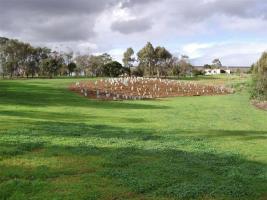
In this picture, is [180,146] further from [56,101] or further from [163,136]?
[56,101]

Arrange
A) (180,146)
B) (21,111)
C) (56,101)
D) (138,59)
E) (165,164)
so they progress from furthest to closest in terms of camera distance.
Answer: (138,59), (56,101), (21,111), (180,146), (165,164)

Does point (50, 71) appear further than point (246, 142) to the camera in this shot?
Yes

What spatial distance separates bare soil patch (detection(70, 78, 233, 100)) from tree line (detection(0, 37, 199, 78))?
1980 inches

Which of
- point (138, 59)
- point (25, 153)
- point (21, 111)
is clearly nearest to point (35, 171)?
point (25, 153)

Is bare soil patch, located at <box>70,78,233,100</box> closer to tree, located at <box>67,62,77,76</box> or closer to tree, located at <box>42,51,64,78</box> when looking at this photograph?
tree, located at <box>42,51,64,78</box>

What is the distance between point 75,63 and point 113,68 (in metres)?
19.8

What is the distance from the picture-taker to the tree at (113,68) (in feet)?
391

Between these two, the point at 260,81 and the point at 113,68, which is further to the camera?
the point at 113,68

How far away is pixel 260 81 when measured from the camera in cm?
5141

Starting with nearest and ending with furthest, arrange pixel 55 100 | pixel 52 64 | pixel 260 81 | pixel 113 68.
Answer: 1. pixel 55 100
2. pixel 260 81
3. pixel 52 64
4. pixel 113 68

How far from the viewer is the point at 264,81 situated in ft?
167

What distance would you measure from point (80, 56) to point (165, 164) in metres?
119

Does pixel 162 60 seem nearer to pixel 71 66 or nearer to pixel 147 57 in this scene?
pixel 147 57

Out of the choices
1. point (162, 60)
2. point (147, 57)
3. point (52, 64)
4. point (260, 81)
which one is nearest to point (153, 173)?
point (260, 81)
